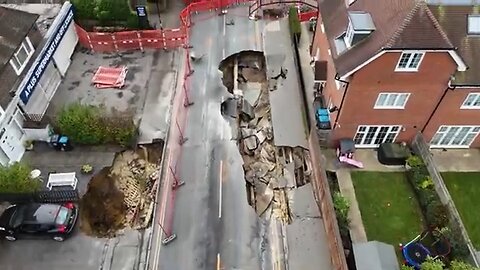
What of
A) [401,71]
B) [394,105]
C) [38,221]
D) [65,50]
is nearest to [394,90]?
[394,105]

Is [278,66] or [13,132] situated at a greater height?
[278,66]

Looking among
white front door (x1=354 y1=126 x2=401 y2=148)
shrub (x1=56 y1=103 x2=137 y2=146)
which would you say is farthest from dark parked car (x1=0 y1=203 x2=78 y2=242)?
white front door (x1=354 y1=126 x2=401 y2=148)

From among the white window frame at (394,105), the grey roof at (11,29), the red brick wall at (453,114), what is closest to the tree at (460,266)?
the red brick wall at (453,114)

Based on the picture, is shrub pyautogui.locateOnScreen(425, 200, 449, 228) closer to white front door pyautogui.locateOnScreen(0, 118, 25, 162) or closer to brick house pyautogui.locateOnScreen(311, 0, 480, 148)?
brick house pyautogui.locateOnScreen(311, 0, 480, 148)

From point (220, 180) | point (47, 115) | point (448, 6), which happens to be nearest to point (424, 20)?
point (448, 6)

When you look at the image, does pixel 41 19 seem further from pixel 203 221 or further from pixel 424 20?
pixel 424 20

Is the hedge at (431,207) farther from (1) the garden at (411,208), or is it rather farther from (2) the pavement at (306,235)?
(2) the pavement at (306,235)
